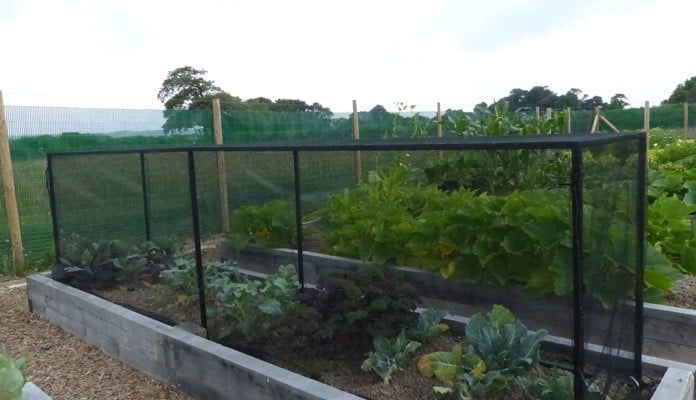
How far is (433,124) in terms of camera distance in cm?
1102

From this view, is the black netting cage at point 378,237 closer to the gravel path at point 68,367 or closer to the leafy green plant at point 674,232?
the gravel path at point 68,367

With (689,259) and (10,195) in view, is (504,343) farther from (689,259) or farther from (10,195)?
(10,195)

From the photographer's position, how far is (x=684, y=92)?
130 ft

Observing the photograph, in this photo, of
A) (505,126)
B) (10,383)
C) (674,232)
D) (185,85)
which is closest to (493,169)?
(505,126)

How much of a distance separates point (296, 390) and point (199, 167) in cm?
181

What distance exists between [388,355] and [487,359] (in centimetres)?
51

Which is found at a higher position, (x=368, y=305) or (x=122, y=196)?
(x=122, y=196)

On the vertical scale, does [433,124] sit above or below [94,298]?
above

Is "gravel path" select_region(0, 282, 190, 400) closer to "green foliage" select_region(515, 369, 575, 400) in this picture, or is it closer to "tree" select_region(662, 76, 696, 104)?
"green foliage" select_region(515, 369, 575, 400)

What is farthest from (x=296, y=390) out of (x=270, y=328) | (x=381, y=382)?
(x=270, y=328)

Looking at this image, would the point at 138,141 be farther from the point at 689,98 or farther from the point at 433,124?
the point at 689,98

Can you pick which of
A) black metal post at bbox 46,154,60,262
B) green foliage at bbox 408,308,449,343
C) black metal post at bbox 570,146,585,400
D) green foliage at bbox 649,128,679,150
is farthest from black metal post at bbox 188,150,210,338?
green foliage at bbox 649,128,679,150

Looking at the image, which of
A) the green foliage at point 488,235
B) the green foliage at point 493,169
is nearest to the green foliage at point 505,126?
the green foliage at point 493,169

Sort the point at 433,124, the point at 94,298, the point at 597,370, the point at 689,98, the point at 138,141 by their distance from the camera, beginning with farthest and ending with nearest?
the point at 689,98 → the point at 433,124 → the point at 138,141 → the point at 94,298 → the point at 597,370
